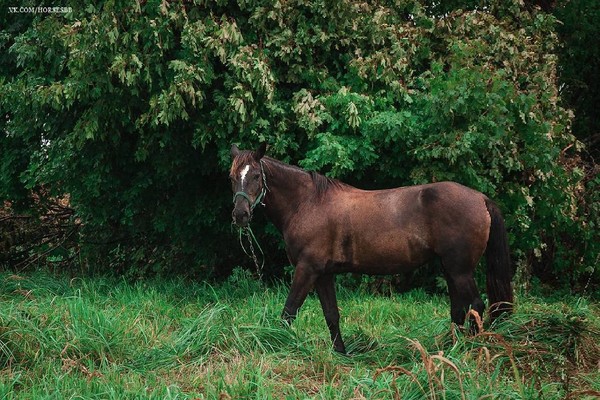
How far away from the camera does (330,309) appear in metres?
6.89

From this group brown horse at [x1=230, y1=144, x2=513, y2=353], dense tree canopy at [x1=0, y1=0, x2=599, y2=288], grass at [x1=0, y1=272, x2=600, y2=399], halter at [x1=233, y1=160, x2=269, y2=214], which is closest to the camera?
grass at [x1=0, y1=272, x2=600, y2=399]

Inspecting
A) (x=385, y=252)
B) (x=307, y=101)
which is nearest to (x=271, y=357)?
(x=385, y=252)

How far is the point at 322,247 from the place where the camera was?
705 cm

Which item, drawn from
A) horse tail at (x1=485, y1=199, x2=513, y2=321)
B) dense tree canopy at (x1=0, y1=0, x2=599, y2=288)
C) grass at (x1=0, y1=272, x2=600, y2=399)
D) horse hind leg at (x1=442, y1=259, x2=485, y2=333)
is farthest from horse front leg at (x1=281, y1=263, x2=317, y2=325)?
dense tree canopy at (x1=0, y1=0, x2=599, y2=288)

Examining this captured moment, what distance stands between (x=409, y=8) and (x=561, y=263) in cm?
423

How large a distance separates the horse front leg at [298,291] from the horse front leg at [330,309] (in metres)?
0.13

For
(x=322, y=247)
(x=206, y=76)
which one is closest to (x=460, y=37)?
(x=206, y=76)

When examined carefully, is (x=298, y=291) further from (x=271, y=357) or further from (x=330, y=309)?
(x=271, y=357)

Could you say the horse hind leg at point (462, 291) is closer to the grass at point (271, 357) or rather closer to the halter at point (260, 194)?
the grass at point (271, 357)

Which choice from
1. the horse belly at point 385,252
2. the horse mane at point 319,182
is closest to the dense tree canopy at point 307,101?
the horse mane at point 319,182

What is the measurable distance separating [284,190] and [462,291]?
1.80 meters

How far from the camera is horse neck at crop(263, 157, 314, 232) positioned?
7297 mm

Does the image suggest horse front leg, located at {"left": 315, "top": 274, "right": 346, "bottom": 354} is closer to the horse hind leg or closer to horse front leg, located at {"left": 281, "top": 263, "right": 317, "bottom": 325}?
horse front leg, located at {"left": 281, "top": 263, "right": 317, "bottom": 325}

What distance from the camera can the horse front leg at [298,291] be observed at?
6910 mm
